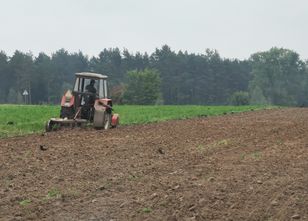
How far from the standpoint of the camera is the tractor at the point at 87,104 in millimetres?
18188

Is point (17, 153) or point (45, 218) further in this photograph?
point (17, 153)

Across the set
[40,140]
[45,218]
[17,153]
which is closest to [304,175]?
[45,218]

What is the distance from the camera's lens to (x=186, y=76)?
116875 mm

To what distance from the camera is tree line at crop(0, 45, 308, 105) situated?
105m

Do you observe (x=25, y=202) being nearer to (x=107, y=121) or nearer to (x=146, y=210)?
(x=146, y=210)

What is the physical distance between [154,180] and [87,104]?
34.7ft

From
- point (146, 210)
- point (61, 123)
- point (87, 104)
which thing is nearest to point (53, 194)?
point (146, 210)

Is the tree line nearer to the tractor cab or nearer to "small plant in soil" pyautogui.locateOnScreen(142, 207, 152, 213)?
the tractor cab

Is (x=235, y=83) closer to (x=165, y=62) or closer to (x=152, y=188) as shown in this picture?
(x=165, y=62)

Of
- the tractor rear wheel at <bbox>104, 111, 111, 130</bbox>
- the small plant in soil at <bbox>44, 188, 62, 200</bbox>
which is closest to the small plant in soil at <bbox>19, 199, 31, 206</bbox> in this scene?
the small plant in soil at <bbox>44, 188, 62, 200</bbox>

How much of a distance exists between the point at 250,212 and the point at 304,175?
8.14ft

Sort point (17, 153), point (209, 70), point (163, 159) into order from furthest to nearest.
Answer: point (209, 70) → point (17, 153) → point (163, 159)

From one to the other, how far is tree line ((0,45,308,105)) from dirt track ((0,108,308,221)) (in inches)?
3496

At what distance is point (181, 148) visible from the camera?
12.7 meters
